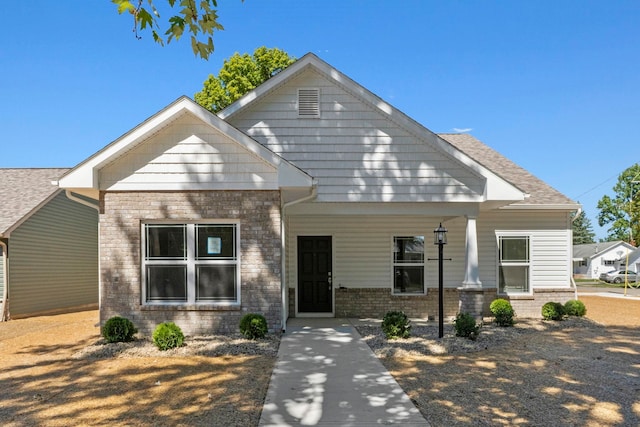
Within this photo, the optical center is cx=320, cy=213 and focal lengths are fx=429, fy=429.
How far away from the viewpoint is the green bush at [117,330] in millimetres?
8766

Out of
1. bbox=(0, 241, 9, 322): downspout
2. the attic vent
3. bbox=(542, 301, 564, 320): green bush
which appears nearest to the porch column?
bbox=(542, 301, 564, 320): green bush

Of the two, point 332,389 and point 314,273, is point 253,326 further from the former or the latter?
point 314,273

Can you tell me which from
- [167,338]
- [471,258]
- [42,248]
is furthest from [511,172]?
[42,248]

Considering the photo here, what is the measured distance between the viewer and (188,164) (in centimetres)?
939

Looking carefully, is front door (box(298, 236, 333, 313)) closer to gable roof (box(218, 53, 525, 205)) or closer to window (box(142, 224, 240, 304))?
window (box(142, 224, 240, 304))

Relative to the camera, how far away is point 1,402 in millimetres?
5742

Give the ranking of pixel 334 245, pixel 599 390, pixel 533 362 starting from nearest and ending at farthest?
pixel 599 390, pixel 533 362, pixel 334 245

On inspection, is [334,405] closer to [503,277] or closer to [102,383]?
[102,383]

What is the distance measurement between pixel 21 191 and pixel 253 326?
13.3 meters

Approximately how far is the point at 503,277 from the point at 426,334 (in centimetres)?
442

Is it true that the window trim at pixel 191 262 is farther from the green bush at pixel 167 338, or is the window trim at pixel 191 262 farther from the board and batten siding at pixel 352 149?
the board and batten siding at pixel 352 149

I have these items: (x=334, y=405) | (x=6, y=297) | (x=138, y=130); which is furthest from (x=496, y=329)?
(x=6, y=297)

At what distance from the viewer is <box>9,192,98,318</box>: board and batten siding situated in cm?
1459

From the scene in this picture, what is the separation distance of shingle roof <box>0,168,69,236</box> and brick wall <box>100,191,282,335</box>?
7180mm
